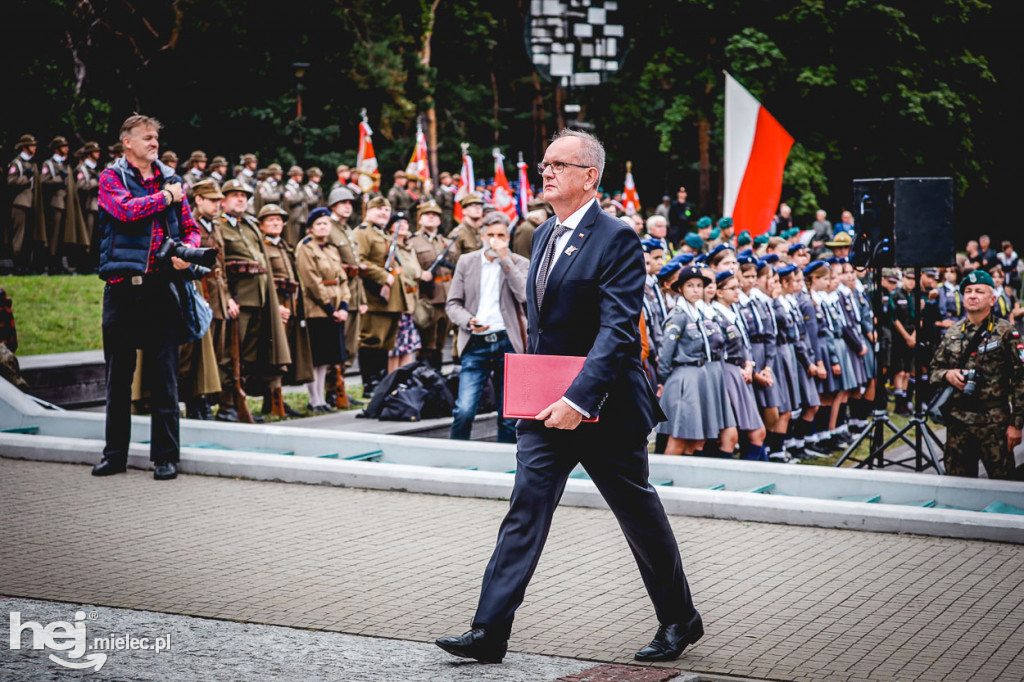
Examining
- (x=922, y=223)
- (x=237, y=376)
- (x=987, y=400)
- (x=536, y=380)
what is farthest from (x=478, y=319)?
(x=536, y=380)

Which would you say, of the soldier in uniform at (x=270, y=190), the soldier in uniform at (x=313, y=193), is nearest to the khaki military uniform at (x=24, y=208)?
the soldier in uniform at (x=270, y=190)

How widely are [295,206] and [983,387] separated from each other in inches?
567

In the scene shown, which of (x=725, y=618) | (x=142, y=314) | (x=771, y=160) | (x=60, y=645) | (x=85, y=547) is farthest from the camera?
(x=771, y=160)

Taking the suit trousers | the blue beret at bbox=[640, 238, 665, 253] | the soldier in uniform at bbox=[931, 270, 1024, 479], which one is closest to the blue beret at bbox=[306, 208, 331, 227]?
the blue beret at bbox=[640, 238, 665, 253]

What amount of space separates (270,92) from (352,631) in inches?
1107

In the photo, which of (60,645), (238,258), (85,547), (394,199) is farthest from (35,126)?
(60,645)

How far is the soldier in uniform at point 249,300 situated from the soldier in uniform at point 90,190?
7.84 m

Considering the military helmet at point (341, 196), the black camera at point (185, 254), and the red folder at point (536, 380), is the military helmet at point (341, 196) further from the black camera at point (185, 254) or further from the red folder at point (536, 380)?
the red folder at point (536, 380)

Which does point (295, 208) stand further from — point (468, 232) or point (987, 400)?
point (987, 400)

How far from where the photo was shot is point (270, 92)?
32.1m

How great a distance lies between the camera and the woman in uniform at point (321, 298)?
44.1 ft

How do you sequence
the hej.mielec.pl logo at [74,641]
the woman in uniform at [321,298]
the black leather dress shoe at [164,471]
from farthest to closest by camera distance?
the woman in uniform at [321,298] → the black leather dress shoe at [164,471] → the hej.mielec.pl logo at [74,641]

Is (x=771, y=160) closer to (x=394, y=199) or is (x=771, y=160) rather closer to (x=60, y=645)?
(x=394, y=199)

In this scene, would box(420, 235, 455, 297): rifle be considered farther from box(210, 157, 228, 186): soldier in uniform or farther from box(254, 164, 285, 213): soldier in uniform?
box(254, 164, 285, 213): soldier in uniform
